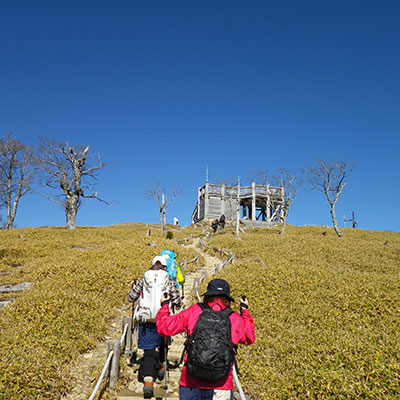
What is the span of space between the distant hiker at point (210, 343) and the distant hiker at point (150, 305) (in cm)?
240

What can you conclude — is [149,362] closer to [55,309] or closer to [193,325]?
[193,325]

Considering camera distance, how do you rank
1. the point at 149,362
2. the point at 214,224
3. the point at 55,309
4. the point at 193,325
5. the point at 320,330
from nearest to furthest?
the point at 193,325
the point at 149,362
the point at 320,330
the point at 55,309
the point at 214,224

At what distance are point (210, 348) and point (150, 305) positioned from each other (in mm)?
2996

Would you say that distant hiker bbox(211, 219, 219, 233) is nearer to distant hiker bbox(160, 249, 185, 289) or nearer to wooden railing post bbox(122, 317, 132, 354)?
wooden railing post bbox(122, 317, 132, 354)

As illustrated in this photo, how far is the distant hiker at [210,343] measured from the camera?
3719 mm

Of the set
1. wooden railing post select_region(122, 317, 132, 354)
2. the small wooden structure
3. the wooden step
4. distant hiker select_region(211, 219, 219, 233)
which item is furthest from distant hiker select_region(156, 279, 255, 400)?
the small wooden structure

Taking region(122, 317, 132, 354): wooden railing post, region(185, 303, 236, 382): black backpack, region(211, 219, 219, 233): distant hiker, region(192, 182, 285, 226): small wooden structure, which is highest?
region(192, 182, 285, 226): small wooden structure

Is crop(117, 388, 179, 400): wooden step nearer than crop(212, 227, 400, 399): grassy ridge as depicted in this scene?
Yes

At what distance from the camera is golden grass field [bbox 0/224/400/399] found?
6.82 meters

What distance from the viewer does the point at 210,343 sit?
12.3 feet

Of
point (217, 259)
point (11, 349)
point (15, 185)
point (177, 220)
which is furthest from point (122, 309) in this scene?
point (177, 220)

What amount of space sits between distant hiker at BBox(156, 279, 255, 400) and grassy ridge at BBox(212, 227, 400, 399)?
12.4 ft

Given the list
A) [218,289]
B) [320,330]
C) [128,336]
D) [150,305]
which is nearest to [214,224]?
[320,330]

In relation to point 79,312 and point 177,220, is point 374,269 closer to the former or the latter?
point 79,312
